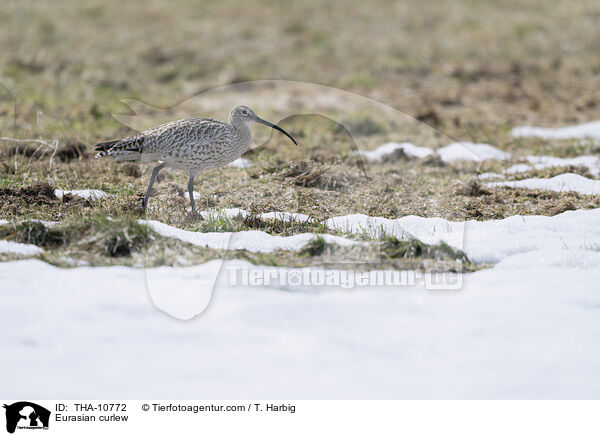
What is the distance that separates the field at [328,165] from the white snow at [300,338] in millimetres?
34

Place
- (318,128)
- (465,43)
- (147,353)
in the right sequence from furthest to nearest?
(465,43) → (318,128) → (147,353)

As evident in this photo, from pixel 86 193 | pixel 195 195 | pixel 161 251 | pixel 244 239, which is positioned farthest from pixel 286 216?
pixel 86 193

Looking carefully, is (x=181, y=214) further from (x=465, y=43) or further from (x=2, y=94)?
(x=465, y=43)

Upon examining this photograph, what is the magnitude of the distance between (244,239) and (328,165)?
268cm

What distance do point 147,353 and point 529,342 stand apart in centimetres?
252

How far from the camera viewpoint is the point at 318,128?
1101 centimetres

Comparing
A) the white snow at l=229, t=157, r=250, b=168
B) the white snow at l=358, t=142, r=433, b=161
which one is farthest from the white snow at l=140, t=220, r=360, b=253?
the white snow at l=358, t=142, r=433, b=161

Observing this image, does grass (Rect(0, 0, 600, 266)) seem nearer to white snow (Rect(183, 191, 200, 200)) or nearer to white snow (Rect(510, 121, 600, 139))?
white snow (Rect(183, 191, 200, 200))

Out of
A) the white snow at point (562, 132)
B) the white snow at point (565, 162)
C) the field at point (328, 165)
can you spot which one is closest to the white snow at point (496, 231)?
the field at point (328, 165)

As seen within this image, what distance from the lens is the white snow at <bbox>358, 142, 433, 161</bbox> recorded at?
9883 millimetres

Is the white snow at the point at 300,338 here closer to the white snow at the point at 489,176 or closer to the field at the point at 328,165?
the field at the point at 328,165

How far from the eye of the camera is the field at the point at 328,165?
5.43m
